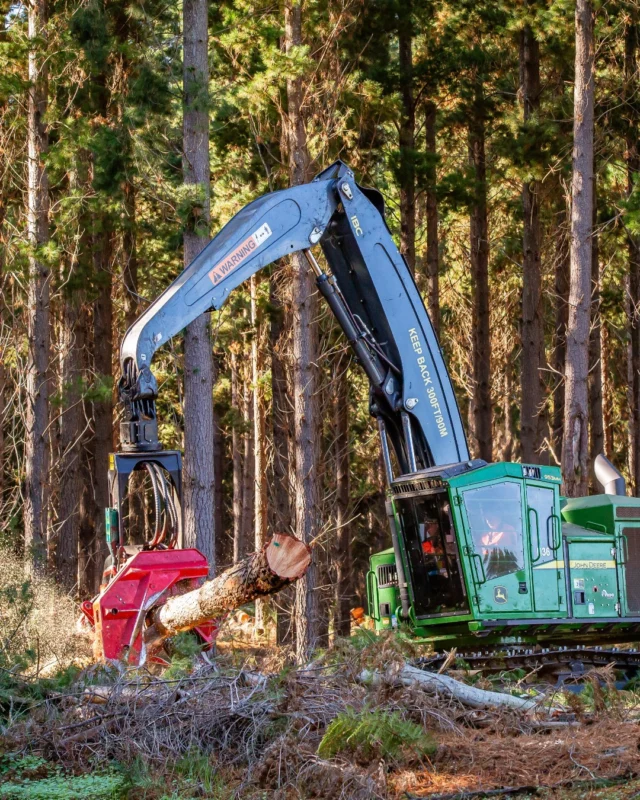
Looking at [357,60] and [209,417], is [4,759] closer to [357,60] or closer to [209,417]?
[209,417]

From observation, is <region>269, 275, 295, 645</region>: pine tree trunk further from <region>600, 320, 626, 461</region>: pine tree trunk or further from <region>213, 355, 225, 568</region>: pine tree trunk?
<region>600, 320, 626, 461</region>: pine tree trunk

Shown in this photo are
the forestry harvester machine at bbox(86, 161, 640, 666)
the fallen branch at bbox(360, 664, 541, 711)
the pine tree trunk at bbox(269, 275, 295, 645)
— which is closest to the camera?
the fallen branch at bbox(360, 664, 541, 711)

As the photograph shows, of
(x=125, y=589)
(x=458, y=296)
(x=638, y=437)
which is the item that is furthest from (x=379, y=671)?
(x=458, y=296)

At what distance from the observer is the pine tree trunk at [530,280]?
72.6ft

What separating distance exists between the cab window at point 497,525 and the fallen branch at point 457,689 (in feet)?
8.81

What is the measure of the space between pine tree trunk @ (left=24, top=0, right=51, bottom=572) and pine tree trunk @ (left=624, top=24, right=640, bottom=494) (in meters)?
9.94

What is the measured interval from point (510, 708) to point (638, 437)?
2066cm

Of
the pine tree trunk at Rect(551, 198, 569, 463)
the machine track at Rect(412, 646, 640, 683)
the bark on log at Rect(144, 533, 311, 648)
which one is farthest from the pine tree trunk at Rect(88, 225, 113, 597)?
the machine track at Rect(412, 646, 640, 683)

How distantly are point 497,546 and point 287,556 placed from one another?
3.10 metres

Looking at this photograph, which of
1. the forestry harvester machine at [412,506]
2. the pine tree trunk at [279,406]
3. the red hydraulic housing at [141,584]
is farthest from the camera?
the pine tree trunk at [279,406]

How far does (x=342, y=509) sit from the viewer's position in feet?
77.5

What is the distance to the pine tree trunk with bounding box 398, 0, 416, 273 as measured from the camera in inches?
860

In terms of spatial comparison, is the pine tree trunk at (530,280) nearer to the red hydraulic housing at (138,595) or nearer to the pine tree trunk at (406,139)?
the pine tree trunk at (406,139)

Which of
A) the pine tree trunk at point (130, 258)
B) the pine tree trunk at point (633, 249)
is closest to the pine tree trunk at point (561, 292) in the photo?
the pine tree trunk at point (633, 249)
